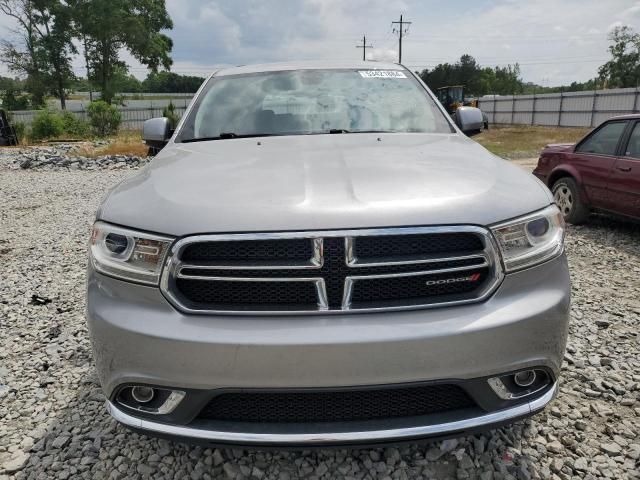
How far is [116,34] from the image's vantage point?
47.1 metres

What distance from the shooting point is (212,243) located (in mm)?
1637

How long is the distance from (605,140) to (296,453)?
5717mm

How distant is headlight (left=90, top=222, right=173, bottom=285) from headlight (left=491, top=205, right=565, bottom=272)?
115 centimetres

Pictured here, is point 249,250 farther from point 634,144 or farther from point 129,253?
point 634,144

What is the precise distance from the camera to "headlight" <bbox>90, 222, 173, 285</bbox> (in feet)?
5.44

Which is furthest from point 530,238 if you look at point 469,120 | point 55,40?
point 55,40

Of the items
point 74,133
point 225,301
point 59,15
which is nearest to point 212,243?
point 225,301

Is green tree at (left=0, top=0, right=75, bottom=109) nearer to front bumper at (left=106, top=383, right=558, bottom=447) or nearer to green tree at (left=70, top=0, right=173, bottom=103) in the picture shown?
green tree at (left=70, top=0, right=173, bottom=103)

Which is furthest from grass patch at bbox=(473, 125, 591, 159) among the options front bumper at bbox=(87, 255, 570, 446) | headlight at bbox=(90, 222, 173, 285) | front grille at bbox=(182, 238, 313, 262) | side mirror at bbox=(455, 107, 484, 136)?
headlight at bbox=(90, 222, 173, 285)

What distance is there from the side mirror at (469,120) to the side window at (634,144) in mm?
3374

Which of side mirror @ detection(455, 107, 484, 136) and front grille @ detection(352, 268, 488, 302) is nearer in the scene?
front grille @ detection(352, 268, 488, 302)

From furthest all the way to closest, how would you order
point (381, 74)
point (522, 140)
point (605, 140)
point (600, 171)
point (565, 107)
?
point (565, 107) → point (522, 140) → point (605, 140) → point (600, 171) → point (381, 74)

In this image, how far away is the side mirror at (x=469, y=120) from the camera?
318 centimetres

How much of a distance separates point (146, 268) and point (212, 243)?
253 mm
